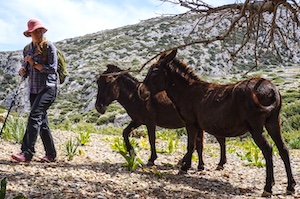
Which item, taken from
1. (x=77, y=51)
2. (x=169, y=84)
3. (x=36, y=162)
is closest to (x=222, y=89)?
(x=169, y=84)

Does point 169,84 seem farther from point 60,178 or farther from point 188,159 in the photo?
point 60,178

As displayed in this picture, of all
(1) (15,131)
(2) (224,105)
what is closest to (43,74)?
(1) (15,131)

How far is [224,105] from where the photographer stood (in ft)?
17.5

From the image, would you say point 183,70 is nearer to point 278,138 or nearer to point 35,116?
point 278,138

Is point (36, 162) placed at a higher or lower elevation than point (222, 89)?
lower

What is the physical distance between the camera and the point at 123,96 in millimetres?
6898

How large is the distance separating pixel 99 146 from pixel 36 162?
2.62 m

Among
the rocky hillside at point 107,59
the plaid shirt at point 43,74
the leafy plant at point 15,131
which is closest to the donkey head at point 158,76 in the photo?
the plaid shirt at point 43,74

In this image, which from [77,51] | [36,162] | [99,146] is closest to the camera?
[36,162]

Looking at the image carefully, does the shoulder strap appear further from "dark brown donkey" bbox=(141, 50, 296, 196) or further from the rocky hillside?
the rocky hillside

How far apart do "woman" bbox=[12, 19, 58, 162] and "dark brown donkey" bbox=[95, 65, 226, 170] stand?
1.15 meters

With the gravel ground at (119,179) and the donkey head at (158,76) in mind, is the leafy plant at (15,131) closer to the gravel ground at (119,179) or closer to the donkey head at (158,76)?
the gravel ground at (119,179)

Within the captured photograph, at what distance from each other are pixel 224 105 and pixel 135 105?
76.3 inches

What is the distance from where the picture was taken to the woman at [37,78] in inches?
225
